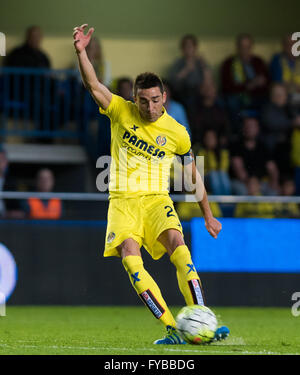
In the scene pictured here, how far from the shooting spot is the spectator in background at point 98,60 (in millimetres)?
14430

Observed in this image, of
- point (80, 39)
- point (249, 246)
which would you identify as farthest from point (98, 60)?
point (80, 39)

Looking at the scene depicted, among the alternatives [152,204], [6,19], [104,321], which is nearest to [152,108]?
[152,204]

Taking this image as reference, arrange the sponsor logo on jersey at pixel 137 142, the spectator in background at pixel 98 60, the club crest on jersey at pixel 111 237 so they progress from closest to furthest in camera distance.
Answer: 1. the club crest on jersey at pixel 111 237
2. the sponsor logo on jersey at pixel 137 142
3. the spectator in background at pixel 98 60

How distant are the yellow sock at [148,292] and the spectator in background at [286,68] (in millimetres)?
8933

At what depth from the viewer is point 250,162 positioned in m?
13.3

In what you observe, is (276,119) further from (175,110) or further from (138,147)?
(138,147)

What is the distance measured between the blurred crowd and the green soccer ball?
Answer: 17.2 ft

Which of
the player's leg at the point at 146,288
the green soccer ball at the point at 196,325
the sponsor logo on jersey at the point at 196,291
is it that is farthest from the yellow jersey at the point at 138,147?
the green soccer ball at the point at 196,325

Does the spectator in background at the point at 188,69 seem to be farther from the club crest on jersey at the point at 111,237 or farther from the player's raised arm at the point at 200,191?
the club crest on jersey at the point at 111,237

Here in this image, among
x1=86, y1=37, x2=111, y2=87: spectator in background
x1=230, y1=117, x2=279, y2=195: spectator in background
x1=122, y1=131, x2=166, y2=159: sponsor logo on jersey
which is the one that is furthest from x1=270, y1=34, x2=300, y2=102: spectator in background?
x1=122, y1=131, x2=166, y2=159: sponsor logo on jersey

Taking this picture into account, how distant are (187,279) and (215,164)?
623cm
